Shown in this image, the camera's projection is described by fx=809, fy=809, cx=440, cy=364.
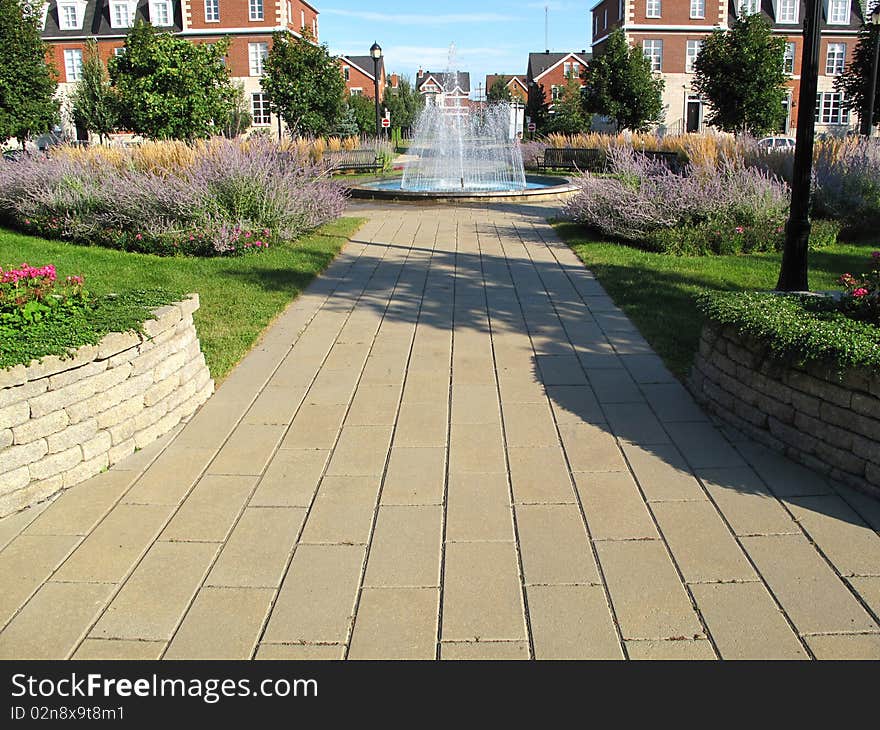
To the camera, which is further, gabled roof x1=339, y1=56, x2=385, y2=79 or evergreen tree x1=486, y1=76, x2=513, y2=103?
evergreen tree x1=486, y1=76, x2=513, y2=103

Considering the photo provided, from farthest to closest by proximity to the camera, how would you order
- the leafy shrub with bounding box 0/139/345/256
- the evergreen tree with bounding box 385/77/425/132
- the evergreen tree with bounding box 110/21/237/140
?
the evergreen tree with bounding box 385/77/425/132, the evergreen tree with bounding box 110/21/237/140, the leafy shrub with bounding box 0/139/345/256

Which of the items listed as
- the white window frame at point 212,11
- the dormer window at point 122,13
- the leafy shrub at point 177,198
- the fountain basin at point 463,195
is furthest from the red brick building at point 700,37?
the leafy shrub at point 177,198

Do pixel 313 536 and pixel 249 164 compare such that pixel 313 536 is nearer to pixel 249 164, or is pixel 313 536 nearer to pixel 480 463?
pixel 480 463

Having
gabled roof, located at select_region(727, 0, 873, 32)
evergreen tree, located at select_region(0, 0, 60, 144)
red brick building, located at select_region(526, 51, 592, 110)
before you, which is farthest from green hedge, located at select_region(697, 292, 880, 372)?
red brick building, located at select_region(526, 51, 592, 110)

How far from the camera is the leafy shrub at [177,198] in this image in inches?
470

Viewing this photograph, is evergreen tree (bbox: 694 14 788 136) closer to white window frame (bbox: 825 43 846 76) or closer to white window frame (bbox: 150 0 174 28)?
white window frame (bbox: 825 43 846 76)

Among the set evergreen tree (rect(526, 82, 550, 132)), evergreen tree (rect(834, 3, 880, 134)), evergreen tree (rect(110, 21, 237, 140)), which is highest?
evergreen tree (rect(526, 82, 550, 132))

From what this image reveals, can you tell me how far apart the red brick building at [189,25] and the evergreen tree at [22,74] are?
24346 millimetres

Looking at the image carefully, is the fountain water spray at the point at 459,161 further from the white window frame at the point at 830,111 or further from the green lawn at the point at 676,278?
the white window frame at the point at 830,111

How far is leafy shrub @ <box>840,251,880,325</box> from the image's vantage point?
500 centimetres

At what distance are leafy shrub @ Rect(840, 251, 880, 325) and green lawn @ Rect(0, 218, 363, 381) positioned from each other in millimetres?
4546

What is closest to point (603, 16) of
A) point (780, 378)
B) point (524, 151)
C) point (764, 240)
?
point (524, 151)

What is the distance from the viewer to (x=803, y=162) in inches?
295

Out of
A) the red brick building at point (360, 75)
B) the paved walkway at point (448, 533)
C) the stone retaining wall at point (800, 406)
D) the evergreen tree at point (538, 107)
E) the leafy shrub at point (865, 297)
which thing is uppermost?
the red brick building at point (360, 75)
